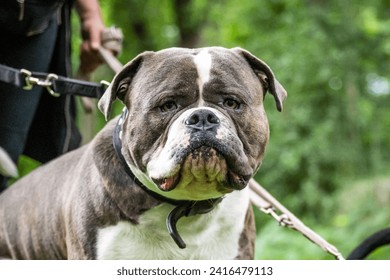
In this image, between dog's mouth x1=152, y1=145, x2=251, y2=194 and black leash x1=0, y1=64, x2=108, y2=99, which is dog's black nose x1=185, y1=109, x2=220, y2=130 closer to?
dog's mouth x1=152, y1=145, x2=251, y2=194

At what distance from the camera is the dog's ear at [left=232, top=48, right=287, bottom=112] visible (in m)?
3.19

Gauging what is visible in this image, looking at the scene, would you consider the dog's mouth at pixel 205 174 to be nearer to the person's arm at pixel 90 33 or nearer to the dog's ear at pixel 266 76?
the dog's ear at pixel 266 76

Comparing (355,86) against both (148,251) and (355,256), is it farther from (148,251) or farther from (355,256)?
(148,251)

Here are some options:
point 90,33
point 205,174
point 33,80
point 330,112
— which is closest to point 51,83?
point 33,80

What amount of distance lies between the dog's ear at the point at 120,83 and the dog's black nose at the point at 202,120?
1.33ft

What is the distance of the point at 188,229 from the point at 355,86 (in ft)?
20.7

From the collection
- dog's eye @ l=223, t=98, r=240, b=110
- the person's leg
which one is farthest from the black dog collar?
the person's leg

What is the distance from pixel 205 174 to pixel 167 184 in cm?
14

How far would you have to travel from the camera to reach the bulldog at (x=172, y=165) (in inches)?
114

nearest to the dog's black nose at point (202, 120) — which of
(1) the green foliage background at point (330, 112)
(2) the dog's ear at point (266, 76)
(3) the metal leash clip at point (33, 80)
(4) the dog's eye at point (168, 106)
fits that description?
(4) the dog's eye at point (168, 106)

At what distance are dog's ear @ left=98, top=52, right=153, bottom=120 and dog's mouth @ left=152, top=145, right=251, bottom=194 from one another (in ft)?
1.25

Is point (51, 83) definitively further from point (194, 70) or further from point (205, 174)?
point (205, 174)

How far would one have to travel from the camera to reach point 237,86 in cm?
306
